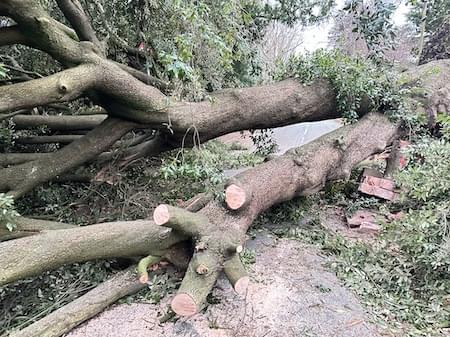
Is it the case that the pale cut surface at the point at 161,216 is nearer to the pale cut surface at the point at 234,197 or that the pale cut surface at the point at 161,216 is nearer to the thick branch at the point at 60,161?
the pale cut surface at the point at 234,197

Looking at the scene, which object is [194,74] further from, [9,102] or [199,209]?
[9,102]

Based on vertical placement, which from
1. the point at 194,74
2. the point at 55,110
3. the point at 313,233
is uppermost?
the point at 194,74

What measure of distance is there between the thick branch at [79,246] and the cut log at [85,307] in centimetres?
24

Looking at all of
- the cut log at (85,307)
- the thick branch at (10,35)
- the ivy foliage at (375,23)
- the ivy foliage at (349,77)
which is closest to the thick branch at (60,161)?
the thick branch at (10,35)

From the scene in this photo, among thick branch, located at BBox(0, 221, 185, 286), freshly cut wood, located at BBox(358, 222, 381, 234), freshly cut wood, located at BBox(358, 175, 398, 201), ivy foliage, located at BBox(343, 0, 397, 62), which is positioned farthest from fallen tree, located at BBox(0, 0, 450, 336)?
ivy foliage, located at BBox(343, 0, 397, 62)

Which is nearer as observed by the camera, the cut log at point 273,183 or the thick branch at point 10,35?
the cut log at point 273,183

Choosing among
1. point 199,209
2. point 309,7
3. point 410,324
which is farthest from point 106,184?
point 309,7

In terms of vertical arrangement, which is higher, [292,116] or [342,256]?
[292,116]

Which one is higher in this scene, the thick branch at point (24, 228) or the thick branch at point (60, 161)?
the thick branch at point (60, 161)

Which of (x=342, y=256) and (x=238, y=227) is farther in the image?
(x=342, y=256)

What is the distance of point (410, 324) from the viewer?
2793 mm

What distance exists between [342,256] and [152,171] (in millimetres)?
2766

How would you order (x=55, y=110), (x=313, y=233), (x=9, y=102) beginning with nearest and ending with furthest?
(x=9, y=102), (x=313, y=233), (x=55, y=110)

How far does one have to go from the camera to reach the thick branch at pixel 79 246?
7.29ft
